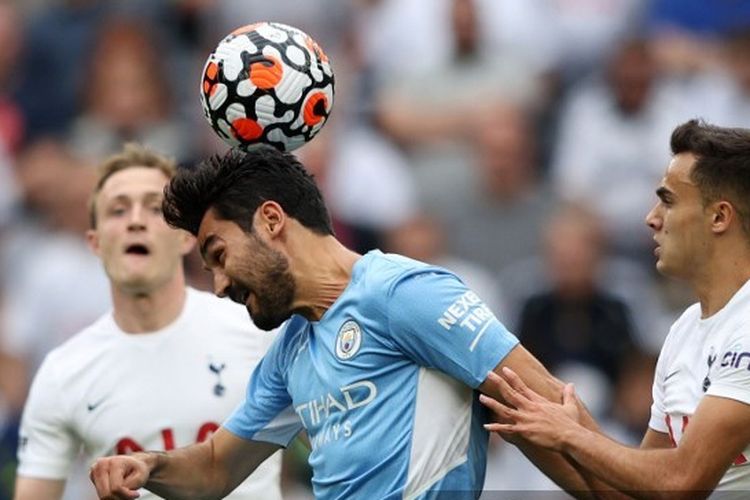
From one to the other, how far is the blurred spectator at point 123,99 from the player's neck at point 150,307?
4751mm

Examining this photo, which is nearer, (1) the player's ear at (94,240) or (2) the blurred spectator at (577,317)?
(1) the player's ear at (94,240)

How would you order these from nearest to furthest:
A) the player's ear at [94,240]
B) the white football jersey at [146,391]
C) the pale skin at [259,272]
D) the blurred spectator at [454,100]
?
the pale skin at [259,272]
the white football jersey at [146,391]
the player's ear at [94,240]
the blurred spectator at [454,100]

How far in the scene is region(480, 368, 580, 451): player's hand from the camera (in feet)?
16.4

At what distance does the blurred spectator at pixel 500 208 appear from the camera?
36.8 feet

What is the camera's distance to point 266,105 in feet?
18.7

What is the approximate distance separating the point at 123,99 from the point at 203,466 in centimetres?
655

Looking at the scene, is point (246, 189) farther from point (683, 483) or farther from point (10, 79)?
point (10, 79)

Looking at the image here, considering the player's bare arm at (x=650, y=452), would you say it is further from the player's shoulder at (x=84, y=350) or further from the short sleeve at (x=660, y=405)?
the player's shoulder at (x=84, y=350)

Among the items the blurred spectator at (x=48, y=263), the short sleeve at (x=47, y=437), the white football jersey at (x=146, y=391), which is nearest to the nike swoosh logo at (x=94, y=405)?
the white football jersey at (x=146, y=391)

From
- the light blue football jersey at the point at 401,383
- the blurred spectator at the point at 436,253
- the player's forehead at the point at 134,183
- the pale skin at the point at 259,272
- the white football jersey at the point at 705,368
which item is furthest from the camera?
the blurred spectator at the point at 436,253

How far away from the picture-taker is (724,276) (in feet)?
17.9

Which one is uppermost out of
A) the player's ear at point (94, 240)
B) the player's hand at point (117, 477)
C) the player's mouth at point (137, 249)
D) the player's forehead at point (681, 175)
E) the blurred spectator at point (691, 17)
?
the blurred spectator at point (691, 17)

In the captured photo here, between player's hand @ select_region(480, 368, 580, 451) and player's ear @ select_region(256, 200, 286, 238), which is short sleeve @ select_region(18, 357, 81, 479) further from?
player's hand @ select_region(480, 368, 580, 451)

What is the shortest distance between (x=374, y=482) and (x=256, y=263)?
0.84 meters
